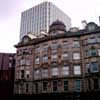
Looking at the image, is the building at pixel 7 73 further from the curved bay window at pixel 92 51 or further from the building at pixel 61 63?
the curved bay window at pixel 92 51

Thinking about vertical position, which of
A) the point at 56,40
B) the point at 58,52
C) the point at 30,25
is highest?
the point at 30,25

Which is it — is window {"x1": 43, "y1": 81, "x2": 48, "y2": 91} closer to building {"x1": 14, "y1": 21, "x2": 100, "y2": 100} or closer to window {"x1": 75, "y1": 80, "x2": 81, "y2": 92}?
building {"x1": 14, "y1": 21, "x2": 100, "y2": 100}

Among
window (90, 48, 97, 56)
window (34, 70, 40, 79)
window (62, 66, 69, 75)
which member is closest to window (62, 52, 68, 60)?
window (62, 66, 69, 75)

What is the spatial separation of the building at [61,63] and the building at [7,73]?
4220mm

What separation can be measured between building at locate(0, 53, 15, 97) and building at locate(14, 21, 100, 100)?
4.22 meters

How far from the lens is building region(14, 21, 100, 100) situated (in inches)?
1262

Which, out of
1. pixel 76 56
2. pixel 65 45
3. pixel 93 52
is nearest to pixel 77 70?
pixel 76 56

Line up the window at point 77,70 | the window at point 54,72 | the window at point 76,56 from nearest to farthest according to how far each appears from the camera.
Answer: the window at point 77,70, the window at point 76,56, the window at point 54,72

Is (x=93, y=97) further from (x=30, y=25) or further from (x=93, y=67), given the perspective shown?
(x=30, y=25)

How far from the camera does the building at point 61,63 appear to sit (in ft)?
105

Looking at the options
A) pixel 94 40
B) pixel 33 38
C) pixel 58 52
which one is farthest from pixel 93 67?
pixel 33 38

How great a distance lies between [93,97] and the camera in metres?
30.0

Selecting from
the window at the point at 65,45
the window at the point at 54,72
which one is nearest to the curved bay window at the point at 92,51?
the window at the point at 65,45

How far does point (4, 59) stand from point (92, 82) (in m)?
26.0
